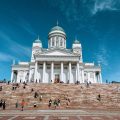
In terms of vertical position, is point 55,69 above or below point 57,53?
below

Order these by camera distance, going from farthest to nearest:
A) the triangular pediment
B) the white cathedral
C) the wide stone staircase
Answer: the triangular pediment, the white cathedral, the wide stone staircase

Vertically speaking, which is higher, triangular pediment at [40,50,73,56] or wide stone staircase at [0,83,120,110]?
triangular pediment at [40,50,73,56]

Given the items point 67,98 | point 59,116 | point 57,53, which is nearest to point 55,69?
point 57,53

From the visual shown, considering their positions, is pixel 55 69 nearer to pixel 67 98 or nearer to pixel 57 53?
pixel 57 53

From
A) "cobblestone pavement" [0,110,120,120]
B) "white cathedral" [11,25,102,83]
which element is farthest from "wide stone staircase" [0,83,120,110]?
"white cathedral" [11,25,102,83]

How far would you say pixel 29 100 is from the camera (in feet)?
78.2

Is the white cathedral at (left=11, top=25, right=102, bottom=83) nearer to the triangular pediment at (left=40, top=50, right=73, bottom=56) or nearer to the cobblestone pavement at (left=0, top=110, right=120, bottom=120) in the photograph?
the triangular pediment at (left=40, top=50, right=73, bottom=56)

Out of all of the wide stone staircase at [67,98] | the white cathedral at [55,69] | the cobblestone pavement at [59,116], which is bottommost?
the cobblestone pavement at [59,116]

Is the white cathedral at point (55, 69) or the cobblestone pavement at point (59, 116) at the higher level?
the white cathedral at point (55, 69)

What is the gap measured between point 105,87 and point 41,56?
2281 cm

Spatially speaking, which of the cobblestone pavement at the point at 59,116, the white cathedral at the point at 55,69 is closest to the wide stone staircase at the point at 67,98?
the cobblestone pavement at the point at 59,116

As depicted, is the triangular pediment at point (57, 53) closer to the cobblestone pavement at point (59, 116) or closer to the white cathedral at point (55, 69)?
the white cathedral at point (55, 69)

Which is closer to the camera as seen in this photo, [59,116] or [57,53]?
[59,116]

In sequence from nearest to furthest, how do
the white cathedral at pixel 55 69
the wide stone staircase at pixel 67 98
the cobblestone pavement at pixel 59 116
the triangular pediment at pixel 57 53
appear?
the cobblestone pavement at pixel 59 116, the wide stone staircase at pixel 67 98, the white cathedral at pixel 55 69, the triangular pediment at pixel 57 53
